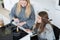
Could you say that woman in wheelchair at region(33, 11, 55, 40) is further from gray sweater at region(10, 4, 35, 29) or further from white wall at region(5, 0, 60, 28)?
gray sweater at region(10, 4, 35, 29)

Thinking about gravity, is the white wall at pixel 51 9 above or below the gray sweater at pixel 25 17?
above

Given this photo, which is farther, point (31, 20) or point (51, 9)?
point (31, 20)

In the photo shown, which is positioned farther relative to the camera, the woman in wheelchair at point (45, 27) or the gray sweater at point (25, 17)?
the gray sweater at point (25, 17)

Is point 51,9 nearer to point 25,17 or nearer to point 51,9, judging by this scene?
point 51,9

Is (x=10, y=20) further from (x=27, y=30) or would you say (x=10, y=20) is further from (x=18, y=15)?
(x=27, y=30)

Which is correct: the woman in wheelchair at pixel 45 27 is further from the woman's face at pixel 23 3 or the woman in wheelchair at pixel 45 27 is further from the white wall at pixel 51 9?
the woman's face at pixel 23 3

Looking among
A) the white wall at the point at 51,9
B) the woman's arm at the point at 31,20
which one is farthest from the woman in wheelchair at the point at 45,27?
the woman's arm at the point at 31,20

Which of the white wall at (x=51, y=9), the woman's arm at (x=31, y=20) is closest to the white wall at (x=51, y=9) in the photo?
the white wall at (x=51, y=9)

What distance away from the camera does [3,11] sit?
158 cm

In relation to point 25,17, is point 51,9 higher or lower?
higher

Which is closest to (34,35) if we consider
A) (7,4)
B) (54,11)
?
(54,11)

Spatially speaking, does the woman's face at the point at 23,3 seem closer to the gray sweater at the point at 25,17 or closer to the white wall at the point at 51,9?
the gray sweater at the point at 25,17

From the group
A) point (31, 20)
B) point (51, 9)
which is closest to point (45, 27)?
point (51, 9)

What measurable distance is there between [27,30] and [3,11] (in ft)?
1.48
